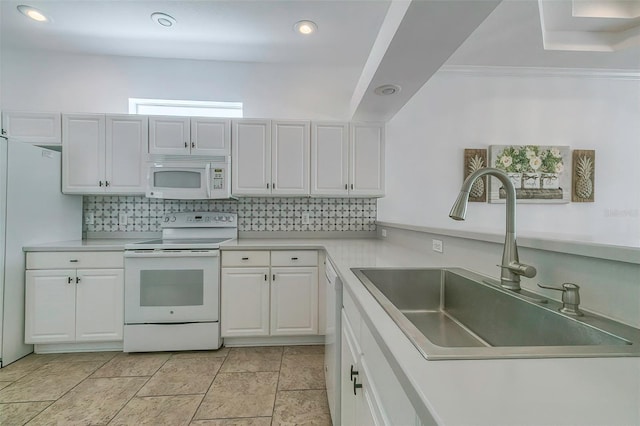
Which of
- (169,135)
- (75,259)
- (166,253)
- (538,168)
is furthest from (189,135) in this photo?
(538,168)

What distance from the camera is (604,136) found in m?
3.23

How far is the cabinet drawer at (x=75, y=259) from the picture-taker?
87.6 inches

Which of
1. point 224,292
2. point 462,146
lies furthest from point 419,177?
point 224,292

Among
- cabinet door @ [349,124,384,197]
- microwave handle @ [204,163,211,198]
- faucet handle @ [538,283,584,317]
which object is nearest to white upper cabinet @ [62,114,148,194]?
microwave handle @ [204,163,211,198]

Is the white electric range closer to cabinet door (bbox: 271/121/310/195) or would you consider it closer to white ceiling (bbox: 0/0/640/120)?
cabinet door (bbox: 271/121/310/195)

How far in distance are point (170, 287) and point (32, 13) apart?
8.35 feet

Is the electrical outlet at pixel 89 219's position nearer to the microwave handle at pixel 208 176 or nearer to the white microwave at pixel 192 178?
the white microwave at pixel 192 178

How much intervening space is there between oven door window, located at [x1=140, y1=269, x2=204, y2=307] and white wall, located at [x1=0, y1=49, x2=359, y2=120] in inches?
70.8

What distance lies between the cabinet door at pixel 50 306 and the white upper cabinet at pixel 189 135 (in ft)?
4.33

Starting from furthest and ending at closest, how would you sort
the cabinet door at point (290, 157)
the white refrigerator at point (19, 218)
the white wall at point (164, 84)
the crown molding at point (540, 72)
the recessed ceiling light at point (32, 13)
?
1. the crown molding at point (540, 72)
2. the white wall at point (164, 84)
3. the cabinet door at point (290, 157)
4. the recessed ceiling light at point (32, 13)
5. the white refrigerator at point (19, 218)

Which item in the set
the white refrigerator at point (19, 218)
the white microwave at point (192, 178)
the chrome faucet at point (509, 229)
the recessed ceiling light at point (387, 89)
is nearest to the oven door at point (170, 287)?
the white microwave at point (192, 178)

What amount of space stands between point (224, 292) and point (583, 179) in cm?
410

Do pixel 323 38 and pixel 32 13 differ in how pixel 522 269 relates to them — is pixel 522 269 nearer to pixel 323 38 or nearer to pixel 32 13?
pixel 323 38

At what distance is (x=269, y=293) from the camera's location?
2410 mm
